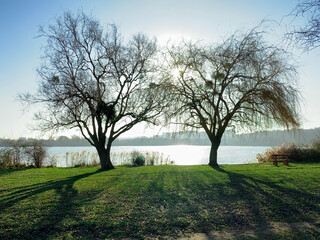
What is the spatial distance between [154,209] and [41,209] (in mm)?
2593

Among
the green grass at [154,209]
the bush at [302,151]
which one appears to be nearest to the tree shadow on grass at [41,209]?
the green grass at [154,209]

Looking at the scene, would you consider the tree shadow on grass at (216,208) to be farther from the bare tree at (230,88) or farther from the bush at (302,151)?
the bush at (302,151)

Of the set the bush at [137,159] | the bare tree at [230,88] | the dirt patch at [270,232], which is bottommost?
the dirt patch at [270,232]

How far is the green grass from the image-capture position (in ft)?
14.2

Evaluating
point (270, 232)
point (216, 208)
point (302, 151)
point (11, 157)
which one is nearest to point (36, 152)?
point (11, 157)

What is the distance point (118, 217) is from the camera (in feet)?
16.2

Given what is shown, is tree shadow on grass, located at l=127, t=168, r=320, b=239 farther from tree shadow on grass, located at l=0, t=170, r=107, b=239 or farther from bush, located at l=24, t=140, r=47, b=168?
bush, located at l=24, t=140, r=47, b=168

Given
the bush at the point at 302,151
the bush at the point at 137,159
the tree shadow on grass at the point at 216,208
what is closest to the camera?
the tree shadow on grass at the point at 216,208

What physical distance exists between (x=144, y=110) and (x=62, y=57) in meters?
5.90

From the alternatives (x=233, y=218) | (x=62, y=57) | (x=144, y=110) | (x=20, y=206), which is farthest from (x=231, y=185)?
(x=62, y=57)

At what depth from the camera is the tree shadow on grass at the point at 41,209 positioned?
14.0 ft

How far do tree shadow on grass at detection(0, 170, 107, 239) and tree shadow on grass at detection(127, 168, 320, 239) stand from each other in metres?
1.40

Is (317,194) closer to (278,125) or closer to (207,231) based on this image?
(207,231)

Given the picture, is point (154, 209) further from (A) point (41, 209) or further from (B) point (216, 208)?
(A) point (41, 209)
